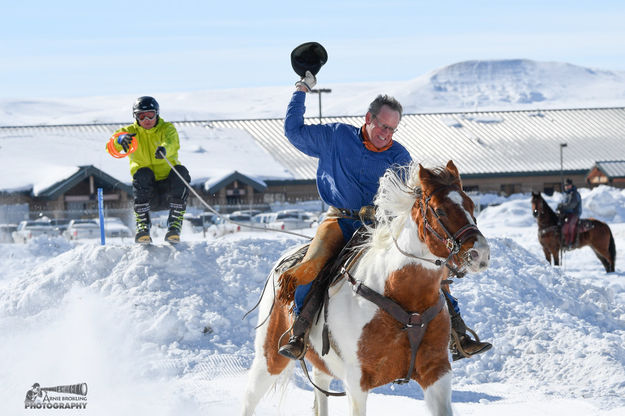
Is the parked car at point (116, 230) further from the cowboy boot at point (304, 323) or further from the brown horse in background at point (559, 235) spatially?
the cowboy boot at point (304, 323)

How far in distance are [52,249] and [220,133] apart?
34.5m

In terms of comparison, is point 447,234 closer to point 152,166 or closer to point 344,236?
point 344,236

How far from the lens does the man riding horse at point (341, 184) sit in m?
5.82

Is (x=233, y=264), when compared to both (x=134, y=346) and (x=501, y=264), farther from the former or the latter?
(x=501, y=264)

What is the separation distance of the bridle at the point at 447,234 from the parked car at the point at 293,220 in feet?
78.2

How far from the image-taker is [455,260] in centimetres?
468

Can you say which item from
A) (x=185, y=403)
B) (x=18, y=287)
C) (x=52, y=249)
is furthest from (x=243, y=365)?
(x=52, y=249)

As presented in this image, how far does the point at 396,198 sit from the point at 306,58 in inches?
65.9

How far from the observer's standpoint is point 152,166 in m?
11.5

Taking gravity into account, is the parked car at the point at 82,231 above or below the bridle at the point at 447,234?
below

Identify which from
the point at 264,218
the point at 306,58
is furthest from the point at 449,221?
the point at 264,218

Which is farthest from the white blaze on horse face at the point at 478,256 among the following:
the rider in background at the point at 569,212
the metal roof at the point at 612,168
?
the metal roof at the point at 612,168

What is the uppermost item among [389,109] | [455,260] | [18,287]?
[389,109]

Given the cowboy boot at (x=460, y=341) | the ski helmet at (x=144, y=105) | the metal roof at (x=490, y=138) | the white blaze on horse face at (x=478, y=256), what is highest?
the metal roof at (x=490, y=138)
